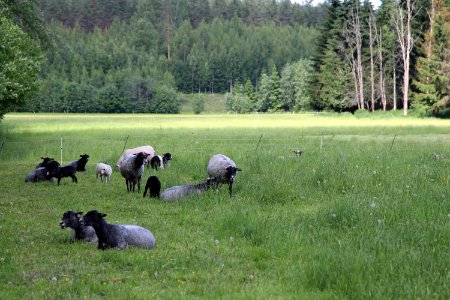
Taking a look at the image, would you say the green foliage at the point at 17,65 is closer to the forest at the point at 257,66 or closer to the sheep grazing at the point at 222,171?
the forest at the point at 257,66

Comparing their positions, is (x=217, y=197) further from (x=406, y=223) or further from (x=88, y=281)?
(x=88, y=281)

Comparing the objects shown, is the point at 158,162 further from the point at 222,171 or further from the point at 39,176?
the point at 222,171

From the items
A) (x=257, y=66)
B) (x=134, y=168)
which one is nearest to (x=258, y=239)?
(x=134, y=168)

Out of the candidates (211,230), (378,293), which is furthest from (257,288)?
(211,230)

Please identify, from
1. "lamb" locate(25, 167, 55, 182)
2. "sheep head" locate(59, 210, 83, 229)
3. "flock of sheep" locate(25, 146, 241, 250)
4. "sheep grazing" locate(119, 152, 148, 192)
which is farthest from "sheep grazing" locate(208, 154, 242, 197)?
"lamb" locate(25, 167, 55, 182)

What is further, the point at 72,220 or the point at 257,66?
the point at 257,66

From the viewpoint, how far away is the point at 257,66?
173 meters

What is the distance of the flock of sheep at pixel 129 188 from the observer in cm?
980

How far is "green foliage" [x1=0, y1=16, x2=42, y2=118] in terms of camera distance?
24594 mm

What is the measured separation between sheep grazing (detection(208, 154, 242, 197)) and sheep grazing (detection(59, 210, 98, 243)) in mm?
4986

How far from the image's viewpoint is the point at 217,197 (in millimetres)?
14055

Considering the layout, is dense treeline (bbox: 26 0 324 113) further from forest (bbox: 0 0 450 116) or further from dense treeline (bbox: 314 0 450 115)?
dense treeline (bbox: 314 0 450 115)

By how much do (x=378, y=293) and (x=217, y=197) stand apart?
7.64 meters

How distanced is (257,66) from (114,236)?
166 meters
